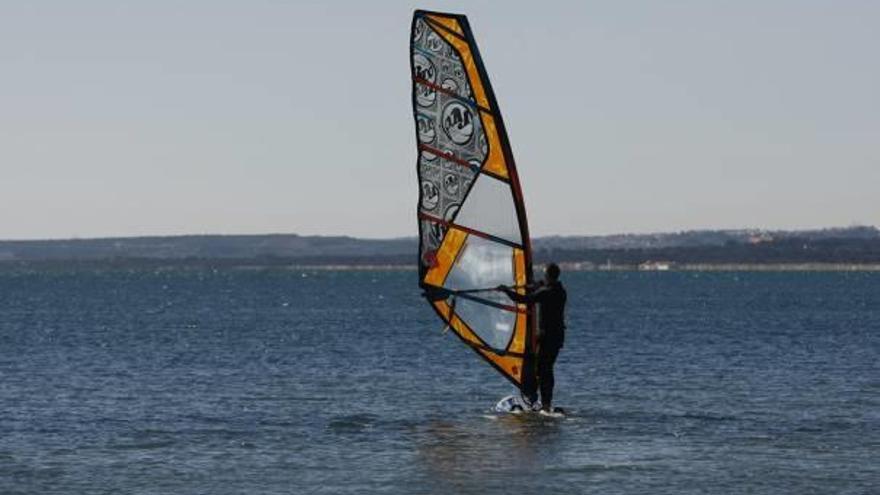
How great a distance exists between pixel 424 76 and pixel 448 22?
83 centimetres

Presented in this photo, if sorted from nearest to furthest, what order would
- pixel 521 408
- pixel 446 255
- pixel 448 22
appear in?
→ pixel 448 22, pixel 446 255, pixel 521 408

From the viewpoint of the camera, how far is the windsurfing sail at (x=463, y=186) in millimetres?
24141

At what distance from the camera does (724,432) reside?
2412 centimetres

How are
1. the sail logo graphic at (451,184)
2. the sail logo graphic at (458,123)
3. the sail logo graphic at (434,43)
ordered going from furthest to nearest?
the sail logo graphic at (451,184)
the sail logo graphic at (458,123)
the sail logo graphic at (434,43)

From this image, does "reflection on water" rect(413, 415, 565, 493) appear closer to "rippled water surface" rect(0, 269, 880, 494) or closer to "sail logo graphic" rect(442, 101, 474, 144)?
"rippled water surface" rect(0, 269, 880, 494)

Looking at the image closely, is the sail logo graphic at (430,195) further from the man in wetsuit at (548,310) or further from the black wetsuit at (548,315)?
the black wetsuit at (548,315)

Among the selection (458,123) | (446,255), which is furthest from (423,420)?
(458,123)

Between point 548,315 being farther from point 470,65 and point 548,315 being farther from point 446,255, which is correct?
point 470,65

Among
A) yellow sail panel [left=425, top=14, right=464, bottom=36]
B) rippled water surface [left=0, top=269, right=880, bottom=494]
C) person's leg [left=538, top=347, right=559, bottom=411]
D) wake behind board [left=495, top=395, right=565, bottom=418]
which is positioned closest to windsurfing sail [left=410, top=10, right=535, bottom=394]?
Answer: yellow sail panel [left=425, top=14, right=464, bottom=36]

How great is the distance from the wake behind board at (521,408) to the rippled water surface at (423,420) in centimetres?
30

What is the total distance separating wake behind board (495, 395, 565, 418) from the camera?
1013 inches

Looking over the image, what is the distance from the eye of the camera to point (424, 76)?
24297 mm

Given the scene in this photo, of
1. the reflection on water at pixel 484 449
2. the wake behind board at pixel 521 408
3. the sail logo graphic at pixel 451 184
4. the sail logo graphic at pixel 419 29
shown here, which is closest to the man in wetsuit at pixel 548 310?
the reflection on water at pixel 484 449

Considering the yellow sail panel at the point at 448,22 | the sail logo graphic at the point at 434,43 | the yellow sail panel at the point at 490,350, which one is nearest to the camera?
the yellow sail panel at the point at 448,22
